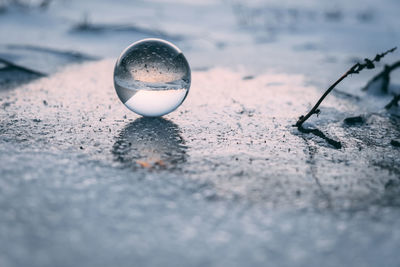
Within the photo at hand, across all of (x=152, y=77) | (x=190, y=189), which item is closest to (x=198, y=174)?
(x=190, y=189)

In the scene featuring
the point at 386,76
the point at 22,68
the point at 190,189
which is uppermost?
the point at 386,76

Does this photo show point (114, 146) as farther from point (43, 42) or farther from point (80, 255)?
point (43, 42)

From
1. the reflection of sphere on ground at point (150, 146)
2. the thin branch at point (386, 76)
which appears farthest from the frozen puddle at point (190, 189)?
the thin branch at point (386, 76)

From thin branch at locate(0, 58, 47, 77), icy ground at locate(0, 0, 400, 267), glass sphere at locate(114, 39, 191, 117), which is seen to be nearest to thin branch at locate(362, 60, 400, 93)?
icy ground at locate(0, 0, 400, 267)

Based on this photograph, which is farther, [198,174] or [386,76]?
[386,76]

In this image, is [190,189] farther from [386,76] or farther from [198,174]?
[386,76]

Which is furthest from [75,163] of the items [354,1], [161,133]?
[354,1]

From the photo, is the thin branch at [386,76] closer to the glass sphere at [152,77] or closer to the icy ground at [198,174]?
the icy ground at [198,174]
